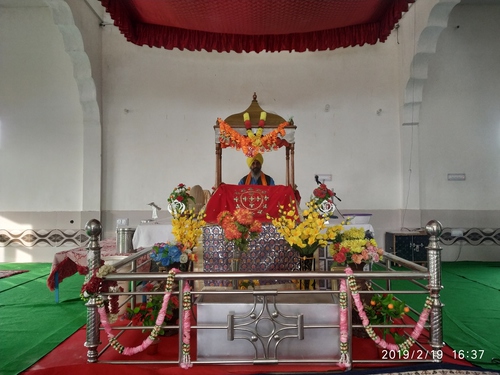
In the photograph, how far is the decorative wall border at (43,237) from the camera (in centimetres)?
771

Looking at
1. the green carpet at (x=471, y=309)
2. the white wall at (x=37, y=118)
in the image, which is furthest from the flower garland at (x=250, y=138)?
the white wall at (x=37, y=118)

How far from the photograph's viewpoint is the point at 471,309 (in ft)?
13.7

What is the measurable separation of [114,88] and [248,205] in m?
4.93

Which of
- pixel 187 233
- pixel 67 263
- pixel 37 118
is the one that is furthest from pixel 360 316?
pixel 37 118

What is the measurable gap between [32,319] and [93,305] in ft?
6.74

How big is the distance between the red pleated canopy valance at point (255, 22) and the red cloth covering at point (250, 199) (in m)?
1.94

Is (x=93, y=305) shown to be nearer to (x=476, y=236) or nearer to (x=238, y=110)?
(x=238, y=110)

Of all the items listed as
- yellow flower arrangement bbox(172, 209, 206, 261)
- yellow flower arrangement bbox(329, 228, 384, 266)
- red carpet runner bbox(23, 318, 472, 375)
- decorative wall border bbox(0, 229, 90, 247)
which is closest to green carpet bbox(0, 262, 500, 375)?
red carpet runner bbox(23, 318, 472, 375)

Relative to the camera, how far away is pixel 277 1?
3770mm

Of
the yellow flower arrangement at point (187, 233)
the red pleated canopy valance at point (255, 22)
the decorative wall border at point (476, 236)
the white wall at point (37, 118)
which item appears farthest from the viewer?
the white wall at point (37, 118)

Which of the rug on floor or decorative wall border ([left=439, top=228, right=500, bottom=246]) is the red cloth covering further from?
decorative wall border ([left=439, top=228, right=500, bottom=246])

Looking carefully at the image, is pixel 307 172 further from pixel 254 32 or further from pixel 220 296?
pixel 220 296

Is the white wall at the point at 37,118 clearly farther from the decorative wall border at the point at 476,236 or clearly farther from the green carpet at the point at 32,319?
the decorative wall border at the point at 476,236

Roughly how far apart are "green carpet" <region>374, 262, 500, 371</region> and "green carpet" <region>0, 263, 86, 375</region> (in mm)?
3270
